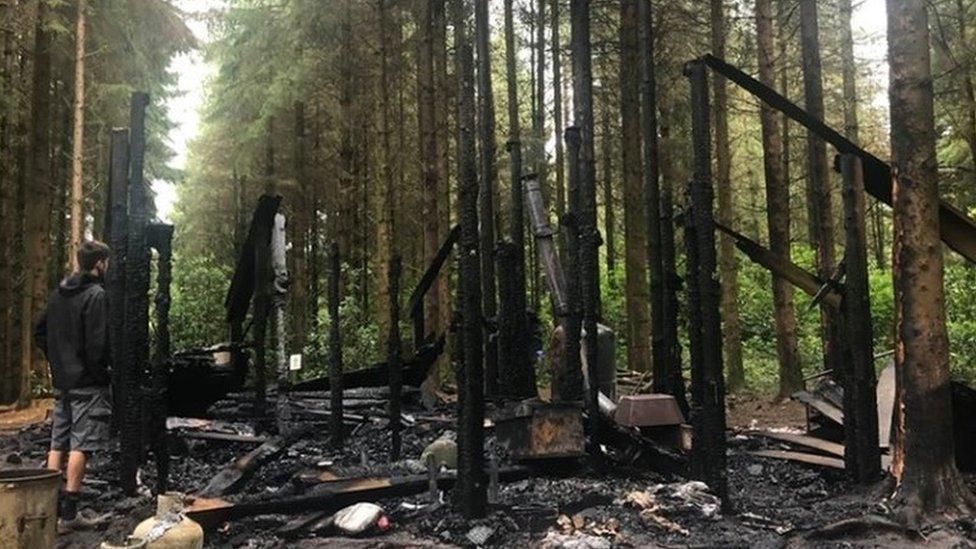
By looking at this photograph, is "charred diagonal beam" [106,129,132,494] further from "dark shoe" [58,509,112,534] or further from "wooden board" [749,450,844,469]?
"wooden board" [749,450,844,469]

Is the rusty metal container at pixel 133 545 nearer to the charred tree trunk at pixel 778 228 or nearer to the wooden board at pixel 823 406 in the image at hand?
the wooden board at pixel 823 406

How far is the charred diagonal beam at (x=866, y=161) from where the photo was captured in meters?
6.80

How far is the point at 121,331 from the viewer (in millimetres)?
6941

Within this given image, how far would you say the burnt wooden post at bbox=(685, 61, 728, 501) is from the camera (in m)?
6.41

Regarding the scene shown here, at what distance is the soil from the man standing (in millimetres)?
520

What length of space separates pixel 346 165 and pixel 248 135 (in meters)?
4.99

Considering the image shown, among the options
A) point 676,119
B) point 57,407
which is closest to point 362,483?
point 57,407

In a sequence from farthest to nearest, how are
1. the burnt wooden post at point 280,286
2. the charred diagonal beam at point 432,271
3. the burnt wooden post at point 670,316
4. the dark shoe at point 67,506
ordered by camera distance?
1. the burnt wooden post at point 280,286
2. the charred diagonal beam at point 432,271
3. the burnt wooden post at point 670,316
4. the dark shoe at point 67,506

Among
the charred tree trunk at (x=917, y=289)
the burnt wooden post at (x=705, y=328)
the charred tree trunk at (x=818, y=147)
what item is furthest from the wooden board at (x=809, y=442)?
the charred tree trunk at (x=818, y=147)

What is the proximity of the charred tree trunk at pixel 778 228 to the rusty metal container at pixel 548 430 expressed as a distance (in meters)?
7.19

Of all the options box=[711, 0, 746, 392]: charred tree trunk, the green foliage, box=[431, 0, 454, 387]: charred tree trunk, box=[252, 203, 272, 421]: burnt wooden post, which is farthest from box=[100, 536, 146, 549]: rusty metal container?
the green foliage

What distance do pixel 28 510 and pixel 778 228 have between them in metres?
11.9

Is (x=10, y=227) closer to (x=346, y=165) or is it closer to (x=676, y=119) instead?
(x=346, y=165)

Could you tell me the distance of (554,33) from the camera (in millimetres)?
20719
